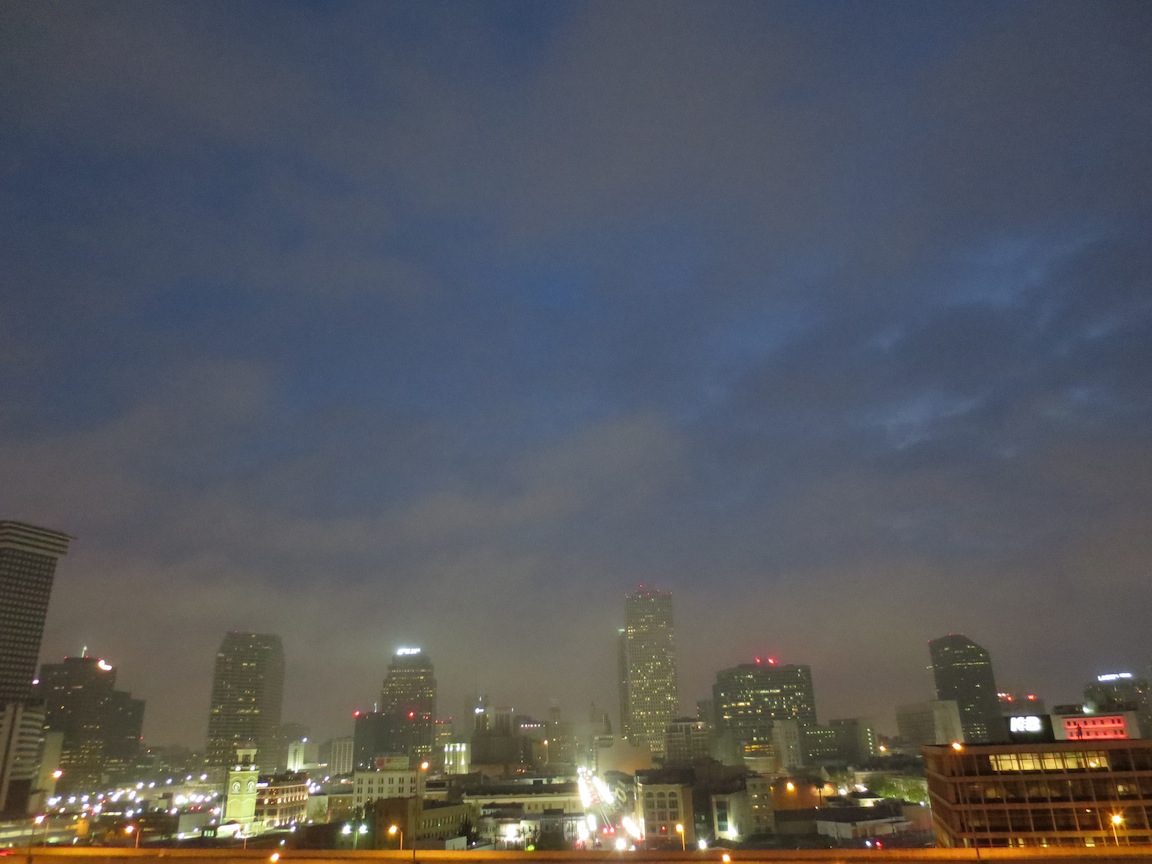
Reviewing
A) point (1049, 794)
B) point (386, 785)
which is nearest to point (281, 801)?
point (386, 785)

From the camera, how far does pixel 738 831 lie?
12500 cm

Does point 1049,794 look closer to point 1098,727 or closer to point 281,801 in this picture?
point 1098,727

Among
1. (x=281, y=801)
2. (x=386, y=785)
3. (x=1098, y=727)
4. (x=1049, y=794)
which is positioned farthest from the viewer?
(x=386, y=785)

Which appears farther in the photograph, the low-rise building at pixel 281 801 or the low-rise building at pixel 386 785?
the low-rise building at pixel 386 785

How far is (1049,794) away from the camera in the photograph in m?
73.7

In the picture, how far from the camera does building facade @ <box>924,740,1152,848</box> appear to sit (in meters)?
71.4

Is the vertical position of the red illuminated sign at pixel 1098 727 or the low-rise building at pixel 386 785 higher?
the red illuminated sign at pixel 1098 727

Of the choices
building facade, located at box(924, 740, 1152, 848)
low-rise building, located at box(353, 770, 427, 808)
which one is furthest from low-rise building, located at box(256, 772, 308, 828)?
building facade, located at box(924, 740, 1152, 848)

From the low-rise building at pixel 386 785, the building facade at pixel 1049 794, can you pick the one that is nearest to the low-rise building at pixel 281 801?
the low-rise building at pixel 386 785

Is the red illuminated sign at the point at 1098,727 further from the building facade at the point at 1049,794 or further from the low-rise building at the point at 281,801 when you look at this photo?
the low-rise building at the point at 281,801

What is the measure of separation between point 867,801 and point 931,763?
216ft

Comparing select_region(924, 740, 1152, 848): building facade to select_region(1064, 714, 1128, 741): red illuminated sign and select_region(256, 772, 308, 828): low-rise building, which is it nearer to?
select_region(1064, 714, 1128, 741): red illuminated sign

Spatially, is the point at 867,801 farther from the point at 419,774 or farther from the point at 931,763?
the point at 419,774

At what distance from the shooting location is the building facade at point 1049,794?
234 feet
